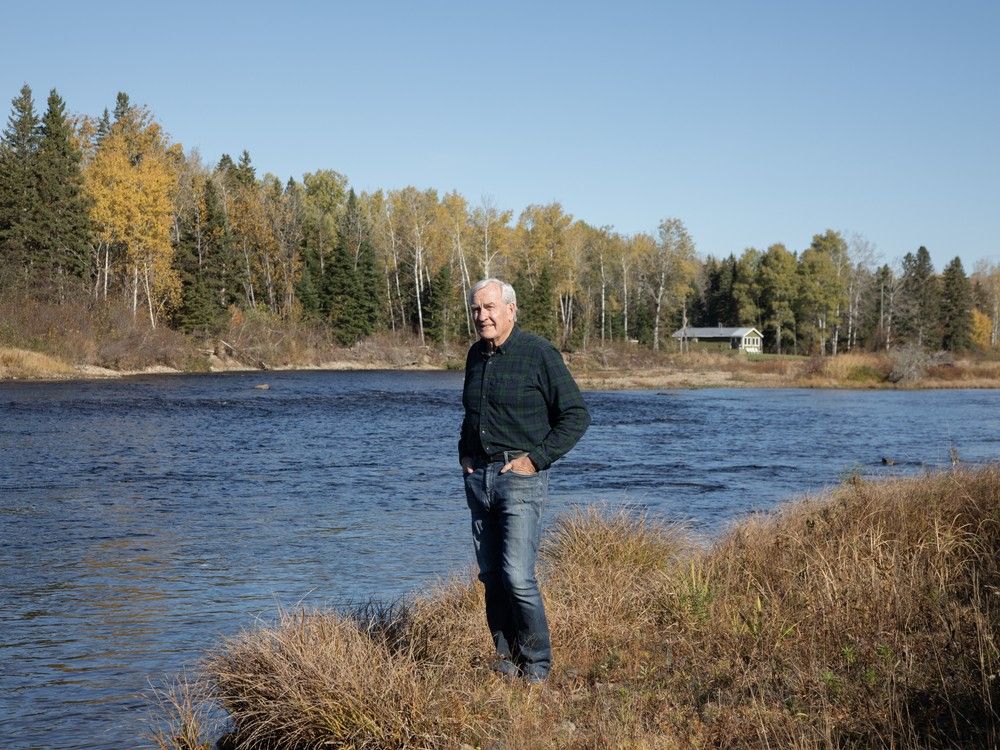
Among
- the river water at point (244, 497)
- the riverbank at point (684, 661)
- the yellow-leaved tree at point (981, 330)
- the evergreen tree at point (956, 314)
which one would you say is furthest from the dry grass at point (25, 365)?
the yellow-leaved tree at point (981, 330)

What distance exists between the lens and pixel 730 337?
101875 millimetres

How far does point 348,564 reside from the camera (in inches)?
428

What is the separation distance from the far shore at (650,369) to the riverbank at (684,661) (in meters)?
43.2

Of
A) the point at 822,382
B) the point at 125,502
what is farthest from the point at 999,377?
the point at 125,502

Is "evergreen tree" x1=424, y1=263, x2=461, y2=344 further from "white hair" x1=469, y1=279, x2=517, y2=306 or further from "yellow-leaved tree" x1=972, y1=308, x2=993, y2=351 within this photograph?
"white hair" x1=469, y1=279, x2=517, y2=306

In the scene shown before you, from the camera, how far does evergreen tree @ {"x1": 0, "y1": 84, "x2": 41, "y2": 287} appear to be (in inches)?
2076

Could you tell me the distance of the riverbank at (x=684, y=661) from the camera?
15.3 ft

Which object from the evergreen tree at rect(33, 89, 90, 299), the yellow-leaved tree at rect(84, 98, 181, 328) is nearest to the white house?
the yellow-leaved tree at rect(84, 98, 181, 328)

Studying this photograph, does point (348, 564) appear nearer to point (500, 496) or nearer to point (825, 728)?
point (500, 496)

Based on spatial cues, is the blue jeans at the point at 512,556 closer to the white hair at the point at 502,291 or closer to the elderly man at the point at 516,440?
the elderly man at the point at 516,440

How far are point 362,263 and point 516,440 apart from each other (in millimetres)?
76036

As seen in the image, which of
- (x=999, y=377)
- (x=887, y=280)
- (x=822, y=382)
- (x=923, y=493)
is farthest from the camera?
(x=887, y=280)

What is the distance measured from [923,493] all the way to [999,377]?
62.7m

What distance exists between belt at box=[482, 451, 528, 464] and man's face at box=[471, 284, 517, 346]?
2.00 feet
